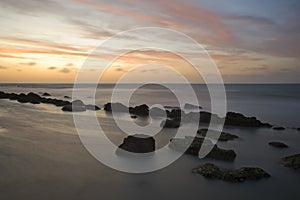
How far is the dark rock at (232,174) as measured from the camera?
38.7ft

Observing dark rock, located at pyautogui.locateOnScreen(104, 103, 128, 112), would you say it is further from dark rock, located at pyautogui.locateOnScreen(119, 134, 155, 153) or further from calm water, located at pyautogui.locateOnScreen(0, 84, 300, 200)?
dark rock, located at pyautogui.locateOnScreen(119, 134, 155, 153)

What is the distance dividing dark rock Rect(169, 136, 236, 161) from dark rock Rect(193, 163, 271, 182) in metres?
2.08

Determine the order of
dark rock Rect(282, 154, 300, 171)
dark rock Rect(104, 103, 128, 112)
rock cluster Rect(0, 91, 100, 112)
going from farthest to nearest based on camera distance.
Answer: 1. rock cluster Rect(0, 91, 100, 112)
2. dark rock Rect(104, 103, 128, 112)
3. dark rock Rect(282, 154, 300, 171)

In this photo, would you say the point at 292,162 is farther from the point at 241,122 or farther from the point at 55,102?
the point at 55,102

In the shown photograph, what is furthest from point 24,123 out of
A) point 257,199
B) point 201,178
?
point 257,199

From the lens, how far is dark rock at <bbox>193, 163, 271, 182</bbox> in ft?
38.7

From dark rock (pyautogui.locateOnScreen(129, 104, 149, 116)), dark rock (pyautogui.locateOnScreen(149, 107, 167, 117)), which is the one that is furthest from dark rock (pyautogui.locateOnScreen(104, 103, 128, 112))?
dark rock (pyautogui.locateOnScreen(149, 107, 167, 117))

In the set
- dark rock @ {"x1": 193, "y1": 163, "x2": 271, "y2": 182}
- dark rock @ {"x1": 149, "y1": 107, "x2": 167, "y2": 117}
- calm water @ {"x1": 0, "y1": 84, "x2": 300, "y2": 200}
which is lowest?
calm water @ {"x1": 0, "y1": 84, "x2": 300, "y2": 200}

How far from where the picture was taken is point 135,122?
27.3 meters

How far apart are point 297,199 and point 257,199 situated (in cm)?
156

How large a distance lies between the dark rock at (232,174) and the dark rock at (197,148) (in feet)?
6.83

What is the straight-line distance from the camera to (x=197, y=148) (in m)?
15.5

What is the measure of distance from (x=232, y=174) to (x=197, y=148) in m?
3.69

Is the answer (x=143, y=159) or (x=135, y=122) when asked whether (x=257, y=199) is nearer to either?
(x=143, y=159)
